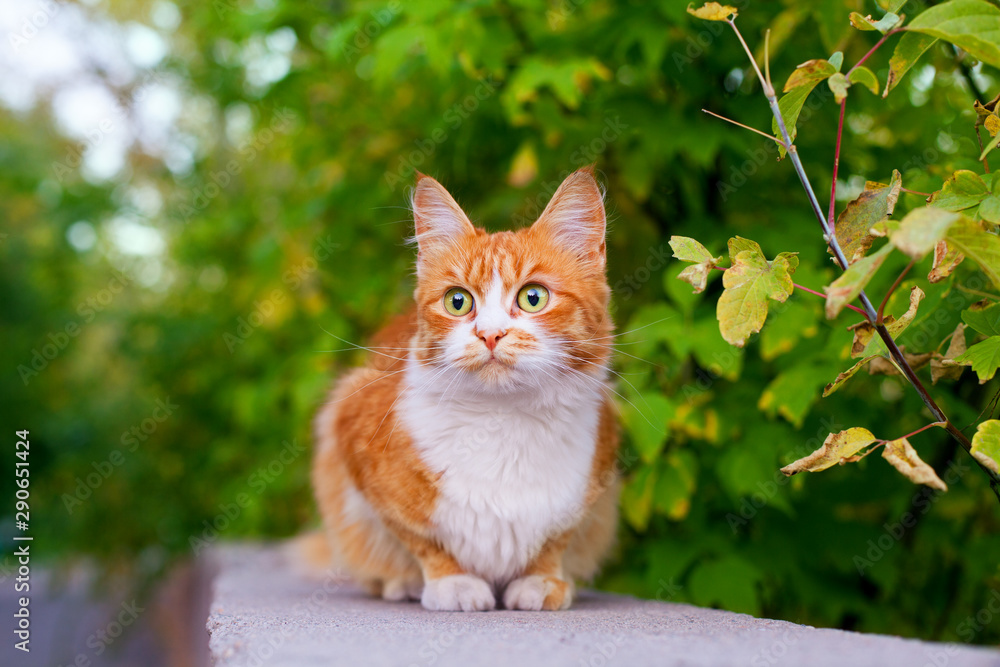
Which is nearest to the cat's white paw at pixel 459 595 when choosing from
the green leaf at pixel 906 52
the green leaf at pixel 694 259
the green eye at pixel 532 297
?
the green eye at pixel 532 297

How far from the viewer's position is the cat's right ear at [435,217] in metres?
1.93

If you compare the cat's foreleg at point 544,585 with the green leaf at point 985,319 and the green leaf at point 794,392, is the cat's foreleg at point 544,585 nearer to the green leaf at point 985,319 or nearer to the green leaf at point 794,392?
the green leaf at point 794,392

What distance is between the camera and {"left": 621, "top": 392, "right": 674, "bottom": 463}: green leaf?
2.09 metres

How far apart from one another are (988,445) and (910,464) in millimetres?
176

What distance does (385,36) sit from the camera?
2186 millimetres

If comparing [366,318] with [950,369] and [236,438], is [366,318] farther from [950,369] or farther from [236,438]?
[950,369]

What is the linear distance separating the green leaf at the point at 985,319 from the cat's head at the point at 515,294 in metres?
0.78

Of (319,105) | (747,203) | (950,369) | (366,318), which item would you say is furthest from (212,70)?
(950,369)

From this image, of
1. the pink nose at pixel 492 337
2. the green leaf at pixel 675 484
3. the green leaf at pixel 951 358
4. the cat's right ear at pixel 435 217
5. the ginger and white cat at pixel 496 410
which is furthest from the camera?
the green leaf at pixel 675 484

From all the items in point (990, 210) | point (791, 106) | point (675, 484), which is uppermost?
point (791, 106)

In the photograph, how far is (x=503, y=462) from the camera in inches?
71.4

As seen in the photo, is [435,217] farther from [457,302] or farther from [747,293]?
[747,293]

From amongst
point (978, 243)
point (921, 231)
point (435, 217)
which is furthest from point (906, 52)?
point (435, 217)

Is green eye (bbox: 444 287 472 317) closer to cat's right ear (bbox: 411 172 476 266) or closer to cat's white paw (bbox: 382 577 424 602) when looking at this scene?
cat's right ear (bbox: 411 172 476 266)
